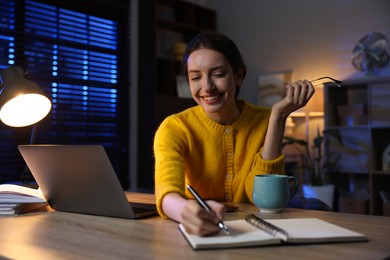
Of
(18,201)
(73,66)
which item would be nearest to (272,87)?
(73,66)

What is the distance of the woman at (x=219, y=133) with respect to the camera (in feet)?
3.89

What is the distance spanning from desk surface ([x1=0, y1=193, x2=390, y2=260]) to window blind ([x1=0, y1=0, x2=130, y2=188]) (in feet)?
8.06

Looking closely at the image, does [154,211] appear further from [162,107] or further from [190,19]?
[190,19]

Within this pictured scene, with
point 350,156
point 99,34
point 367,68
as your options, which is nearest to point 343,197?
point 350,156

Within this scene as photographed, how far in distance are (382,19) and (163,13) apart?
2.13 metres

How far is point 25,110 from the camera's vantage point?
1.29 meters

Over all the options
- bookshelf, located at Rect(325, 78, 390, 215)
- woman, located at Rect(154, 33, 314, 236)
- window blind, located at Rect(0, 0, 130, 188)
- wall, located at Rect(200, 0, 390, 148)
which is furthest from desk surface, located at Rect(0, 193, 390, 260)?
wall, located at Rect(200, 0, 390, 148)

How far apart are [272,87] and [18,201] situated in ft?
11.5

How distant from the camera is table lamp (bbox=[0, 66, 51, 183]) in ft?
3.73

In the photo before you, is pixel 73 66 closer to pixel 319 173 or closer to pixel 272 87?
pixel 272 87

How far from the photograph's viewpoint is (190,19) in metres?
4.50

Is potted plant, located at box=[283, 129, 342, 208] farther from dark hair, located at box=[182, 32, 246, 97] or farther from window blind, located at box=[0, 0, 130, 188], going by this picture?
dark hair, located at box=[182, 32, 246, 97]

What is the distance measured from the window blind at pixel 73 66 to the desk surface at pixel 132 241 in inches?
96.7

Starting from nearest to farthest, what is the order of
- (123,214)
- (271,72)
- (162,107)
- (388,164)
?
1. (123,214)
2. (388,164)
3. (162,107)
4. (271,72)
